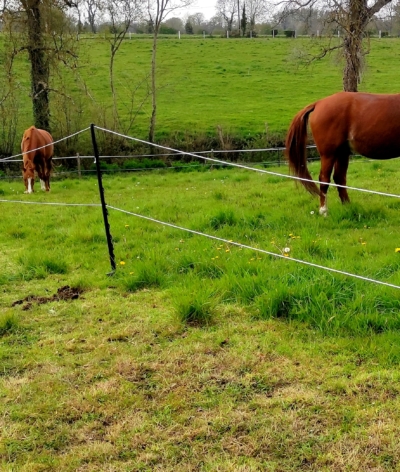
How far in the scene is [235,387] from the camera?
2988 millimetres

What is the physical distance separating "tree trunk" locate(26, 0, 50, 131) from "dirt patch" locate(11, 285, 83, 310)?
1553 centimetres

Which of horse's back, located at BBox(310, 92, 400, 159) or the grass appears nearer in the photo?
the grass

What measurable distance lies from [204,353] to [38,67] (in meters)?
18.4

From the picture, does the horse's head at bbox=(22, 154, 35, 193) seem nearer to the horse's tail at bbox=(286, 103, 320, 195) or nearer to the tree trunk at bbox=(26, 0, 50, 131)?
the tree trunk at bbox=(26, 0, 50, 131)

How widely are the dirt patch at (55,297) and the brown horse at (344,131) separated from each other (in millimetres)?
3802

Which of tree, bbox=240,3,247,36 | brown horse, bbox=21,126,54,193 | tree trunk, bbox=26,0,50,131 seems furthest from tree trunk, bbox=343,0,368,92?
tree, bbox=240,3,247,36

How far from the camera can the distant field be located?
840 inches

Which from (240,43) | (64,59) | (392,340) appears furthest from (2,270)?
(240,43)

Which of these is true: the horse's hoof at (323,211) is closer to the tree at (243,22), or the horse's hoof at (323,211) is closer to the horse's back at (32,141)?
the horse's back at (32,141)

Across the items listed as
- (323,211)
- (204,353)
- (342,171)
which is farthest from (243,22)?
(204,353)

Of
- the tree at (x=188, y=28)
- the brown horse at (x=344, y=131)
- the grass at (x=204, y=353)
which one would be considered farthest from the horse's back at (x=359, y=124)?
the tree at (x=188, y=28)

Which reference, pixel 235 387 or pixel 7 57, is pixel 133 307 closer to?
pixel 235 387

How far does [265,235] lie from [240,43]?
39742mm

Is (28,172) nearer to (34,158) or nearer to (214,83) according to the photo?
(34,158)
